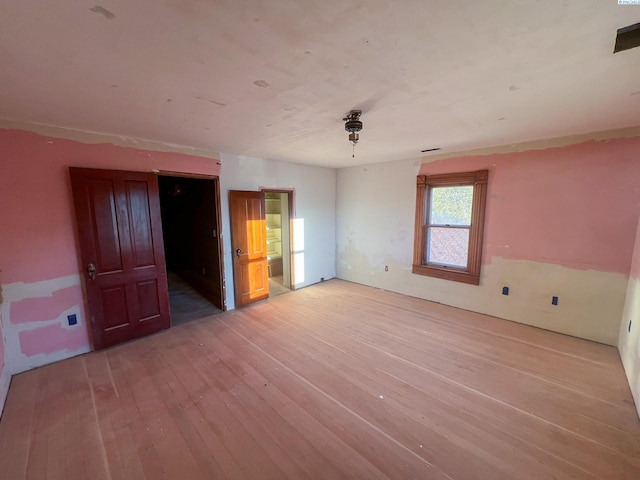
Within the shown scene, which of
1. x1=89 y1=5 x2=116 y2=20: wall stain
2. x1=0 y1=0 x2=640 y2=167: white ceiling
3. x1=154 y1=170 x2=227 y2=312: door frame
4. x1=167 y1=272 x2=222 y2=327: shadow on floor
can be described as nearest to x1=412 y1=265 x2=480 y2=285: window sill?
x1=0 y1=0 x2=640 y2=167: white ceiling

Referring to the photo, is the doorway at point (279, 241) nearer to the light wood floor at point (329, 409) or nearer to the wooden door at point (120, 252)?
the wooden door at point (120, 252)

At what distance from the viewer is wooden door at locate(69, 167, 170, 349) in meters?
2.74

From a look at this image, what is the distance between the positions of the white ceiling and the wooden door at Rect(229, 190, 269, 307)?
1.55 meters

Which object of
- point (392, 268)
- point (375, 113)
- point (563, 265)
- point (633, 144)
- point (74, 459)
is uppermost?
point (375, 113)

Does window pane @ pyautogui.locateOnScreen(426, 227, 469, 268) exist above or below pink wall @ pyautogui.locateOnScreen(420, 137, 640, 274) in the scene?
below

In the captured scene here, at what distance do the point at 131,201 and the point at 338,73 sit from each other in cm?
284

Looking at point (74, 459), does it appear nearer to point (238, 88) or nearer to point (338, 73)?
point (238, 88)

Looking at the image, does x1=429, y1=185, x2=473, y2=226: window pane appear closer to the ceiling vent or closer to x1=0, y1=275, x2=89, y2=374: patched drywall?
the ceiling vent

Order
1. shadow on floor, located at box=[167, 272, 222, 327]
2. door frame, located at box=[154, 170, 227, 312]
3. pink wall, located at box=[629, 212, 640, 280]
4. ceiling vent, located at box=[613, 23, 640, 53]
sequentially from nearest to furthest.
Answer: ceiling vent, located at box=[613, 23, 640, 53] < pink wall, located at box=[629, 212, 640, 280] < door frame, located at box=[154, 170, 227, 312] < shadow on floor, located at box=[167, 272, 222, 327]

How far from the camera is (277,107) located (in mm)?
2049

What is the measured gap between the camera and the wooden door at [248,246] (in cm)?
394

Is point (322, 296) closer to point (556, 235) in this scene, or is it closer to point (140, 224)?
point (140, 224)

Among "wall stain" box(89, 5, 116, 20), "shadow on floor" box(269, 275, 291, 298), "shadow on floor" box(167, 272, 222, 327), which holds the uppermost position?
"wall stain" box(89, 5, 116, 20)

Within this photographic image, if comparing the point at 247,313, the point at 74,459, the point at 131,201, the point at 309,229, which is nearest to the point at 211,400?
the point at 74,459
